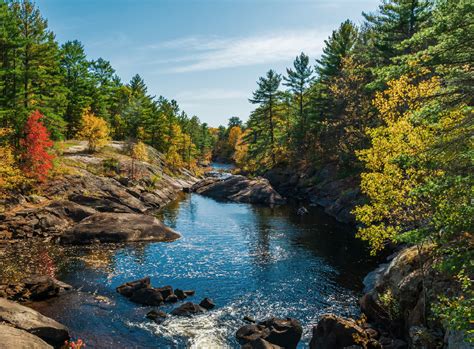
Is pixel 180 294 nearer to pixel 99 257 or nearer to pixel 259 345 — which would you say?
pixel 259 345

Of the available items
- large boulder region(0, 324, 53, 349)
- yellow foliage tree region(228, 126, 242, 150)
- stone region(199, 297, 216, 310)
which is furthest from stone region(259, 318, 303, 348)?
yellow foliage tree region(228, 126, 242, 150)

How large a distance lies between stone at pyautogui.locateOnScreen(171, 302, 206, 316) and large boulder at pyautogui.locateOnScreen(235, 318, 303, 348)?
376 centimetres

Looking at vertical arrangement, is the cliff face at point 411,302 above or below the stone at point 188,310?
above

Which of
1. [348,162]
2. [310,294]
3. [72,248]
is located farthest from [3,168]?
[348,162]

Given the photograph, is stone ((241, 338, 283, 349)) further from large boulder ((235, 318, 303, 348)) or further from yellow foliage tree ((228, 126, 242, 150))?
yellow foliage tree ((228, 126, 242, 150))

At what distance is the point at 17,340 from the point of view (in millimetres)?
Answer: 14117

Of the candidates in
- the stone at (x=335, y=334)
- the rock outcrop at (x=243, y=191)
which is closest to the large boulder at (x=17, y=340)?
the stone at (x=335, y=334)

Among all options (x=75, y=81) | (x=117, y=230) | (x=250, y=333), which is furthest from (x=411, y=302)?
(x=75, y=81)

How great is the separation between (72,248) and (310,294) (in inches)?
910

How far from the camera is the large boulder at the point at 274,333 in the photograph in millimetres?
17828

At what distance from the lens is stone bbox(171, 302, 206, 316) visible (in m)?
21.1

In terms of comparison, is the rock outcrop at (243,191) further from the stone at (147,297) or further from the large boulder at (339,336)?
the large boulder at (339,336)

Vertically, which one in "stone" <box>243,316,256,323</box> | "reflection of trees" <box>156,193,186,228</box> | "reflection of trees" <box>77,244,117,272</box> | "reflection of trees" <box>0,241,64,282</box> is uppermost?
"reflection of trees" <box>156,193,186,228</box>

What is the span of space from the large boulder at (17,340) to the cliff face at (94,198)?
71.4 ft
